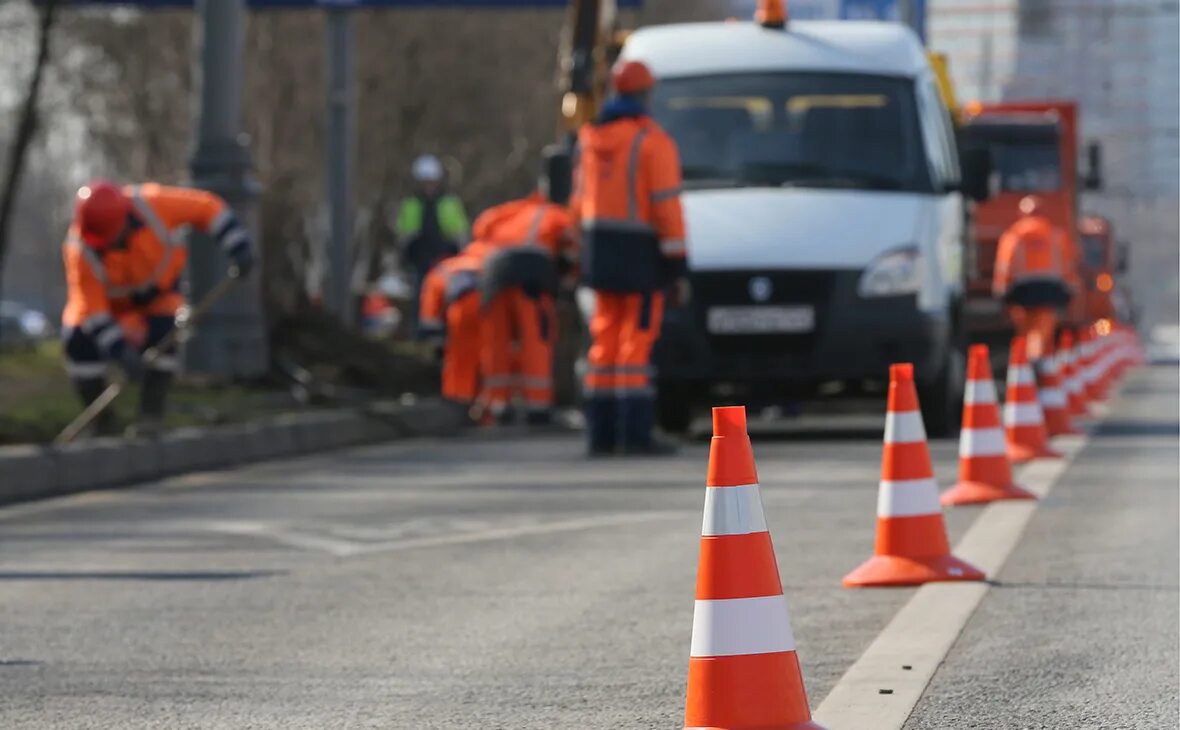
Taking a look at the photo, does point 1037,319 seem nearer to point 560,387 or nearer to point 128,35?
point 560,387

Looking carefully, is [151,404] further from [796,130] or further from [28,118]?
[28,118]

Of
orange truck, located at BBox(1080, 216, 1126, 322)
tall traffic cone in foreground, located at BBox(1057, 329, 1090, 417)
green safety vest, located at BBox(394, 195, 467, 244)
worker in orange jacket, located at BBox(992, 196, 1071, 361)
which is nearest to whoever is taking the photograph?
tall traffic cone in foreground, located at BBox(1057, 329, 1090, 417)

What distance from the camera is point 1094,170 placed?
104 feet

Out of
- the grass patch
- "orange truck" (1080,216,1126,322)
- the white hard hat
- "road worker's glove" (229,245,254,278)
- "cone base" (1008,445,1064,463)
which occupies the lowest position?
"orange truck" (1080,216,1126,322)

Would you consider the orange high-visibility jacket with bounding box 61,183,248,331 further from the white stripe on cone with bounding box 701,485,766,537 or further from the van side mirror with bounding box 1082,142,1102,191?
the van side mirror with bounding box 1082,142,1102,191

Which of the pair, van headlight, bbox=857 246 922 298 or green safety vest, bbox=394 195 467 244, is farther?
green safety vest, bbox=394 195 467 244

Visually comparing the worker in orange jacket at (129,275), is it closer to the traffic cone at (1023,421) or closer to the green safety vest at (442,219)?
the traffic cone at (1023,421)

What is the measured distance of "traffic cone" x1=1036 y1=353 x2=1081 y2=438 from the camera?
57.9ft

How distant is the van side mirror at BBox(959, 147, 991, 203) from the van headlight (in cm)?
158

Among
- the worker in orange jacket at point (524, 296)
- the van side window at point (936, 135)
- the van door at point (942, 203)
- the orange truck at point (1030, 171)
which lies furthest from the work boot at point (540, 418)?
the orange truck at point (1030, 171)

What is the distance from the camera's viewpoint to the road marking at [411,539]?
10.4 meters

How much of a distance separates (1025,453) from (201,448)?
4497 mm

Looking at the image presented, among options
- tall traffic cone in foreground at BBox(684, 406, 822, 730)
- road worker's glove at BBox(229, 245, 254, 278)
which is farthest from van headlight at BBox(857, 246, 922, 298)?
tall traffic cone in foreground at BBox(684, 406, 822, 730)

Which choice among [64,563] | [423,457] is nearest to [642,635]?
[64,563]
